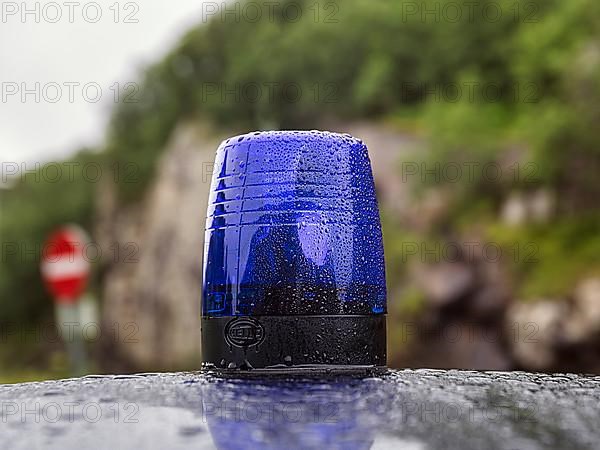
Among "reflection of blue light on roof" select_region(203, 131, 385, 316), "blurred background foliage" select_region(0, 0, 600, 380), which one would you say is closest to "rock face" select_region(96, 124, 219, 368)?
"blurred background foliage" select_region(0, 0, 600, 380)

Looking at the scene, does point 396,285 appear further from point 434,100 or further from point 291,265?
point 291,265

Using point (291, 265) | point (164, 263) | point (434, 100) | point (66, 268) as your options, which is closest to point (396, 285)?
point (434, 100)

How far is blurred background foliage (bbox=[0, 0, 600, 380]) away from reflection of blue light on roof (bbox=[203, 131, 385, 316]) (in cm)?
803

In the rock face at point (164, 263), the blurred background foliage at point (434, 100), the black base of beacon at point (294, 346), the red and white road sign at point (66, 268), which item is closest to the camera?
the black base of beacon at point (294, 346)

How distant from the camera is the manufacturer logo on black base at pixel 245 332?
1.31m

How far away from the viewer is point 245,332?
1.31 meters

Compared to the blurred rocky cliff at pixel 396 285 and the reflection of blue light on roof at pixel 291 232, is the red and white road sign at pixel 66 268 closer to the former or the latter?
the blurred rocky cliff at pixel 396 285

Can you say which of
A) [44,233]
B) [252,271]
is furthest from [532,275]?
[44,233]

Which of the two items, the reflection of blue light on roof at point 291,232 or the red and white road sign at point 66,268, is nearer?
the reflection of blue light on roof at point 291,232

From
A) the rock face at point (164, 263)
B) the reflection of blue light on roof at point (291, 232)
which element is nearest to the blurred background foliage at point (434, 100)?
the rock face at point (164, 263)

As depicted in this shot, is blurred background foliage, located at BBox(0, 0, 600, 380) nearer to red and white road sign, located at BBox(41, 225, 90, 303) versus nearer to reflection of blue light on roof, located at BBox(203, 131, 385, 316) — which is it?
red and white road sign, located at BBox(41, 225, 90, 303)

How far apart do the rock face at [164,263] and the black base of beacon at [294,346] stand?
1243 centimetres

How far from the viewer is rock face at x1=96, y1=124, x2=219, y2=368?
14.6 m

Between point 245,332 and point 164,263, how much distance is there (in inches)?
563
